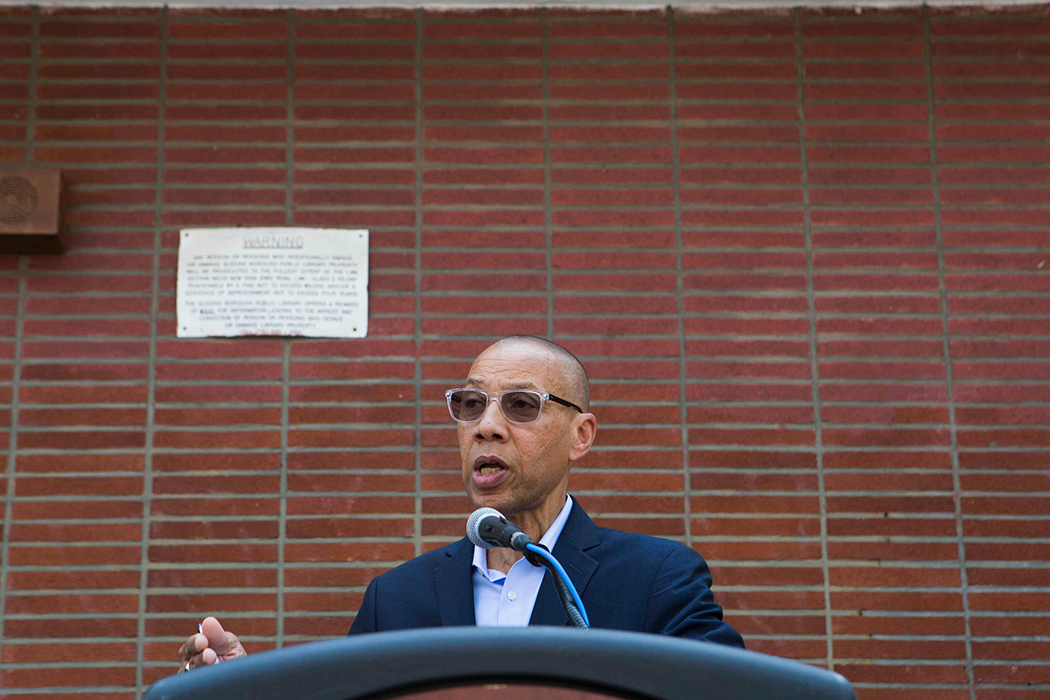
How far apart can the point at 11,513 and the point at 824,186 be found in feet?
9.55

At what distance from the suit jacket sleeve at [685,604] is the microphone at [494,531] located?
457 mm

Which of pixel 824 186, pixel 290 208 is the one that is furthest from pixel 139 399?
pixel 824 186

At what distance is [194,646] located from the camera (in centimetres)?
156

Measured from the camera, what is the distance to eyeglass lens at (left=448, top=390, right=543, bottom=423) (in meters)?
2.36

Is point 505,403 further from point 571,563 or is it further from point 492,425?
point 571,563

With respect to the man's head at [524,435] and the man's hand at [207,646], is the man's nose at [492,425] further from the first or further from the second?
the man's hand at [207,646]

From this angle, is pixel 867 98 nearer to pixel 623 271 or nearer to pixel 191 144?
pixel 623 271

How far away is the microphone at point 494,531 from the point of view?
1.67m

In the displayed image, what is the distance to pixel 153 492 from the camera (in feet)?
10.9

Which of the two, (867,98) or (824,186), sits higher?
(867,98)

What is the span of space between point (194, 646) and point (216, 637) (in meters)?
0.06

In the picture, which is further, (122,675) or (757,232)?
(757,232)

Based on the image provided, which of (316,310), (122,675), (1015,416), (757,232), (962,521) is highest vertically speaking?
(757,232)

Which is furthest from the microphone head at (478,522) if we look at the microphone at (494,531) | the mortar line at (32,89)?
the mortar line at (32,89)
